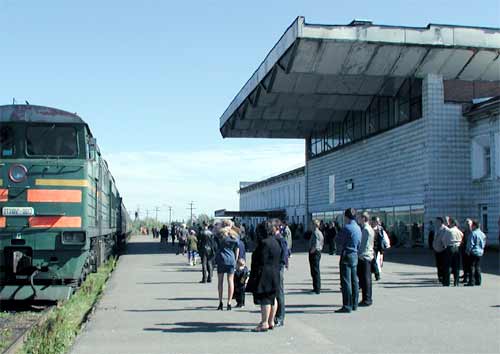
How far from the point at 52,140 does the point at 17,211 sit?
1727mm

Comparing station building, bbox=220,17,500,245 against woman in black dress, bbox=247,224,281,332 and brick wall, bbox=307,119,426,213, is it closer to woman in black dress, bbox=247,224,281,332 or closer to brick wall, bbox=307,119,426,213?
brick wall, bbox=307,119,426,213

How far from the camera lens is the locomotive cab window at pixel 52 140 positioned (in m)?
13.9

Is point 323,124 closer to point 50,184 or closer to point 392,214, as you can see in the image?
point 392,214

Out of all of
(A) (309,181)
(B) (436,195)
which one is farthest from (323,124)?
(B) (436,195)

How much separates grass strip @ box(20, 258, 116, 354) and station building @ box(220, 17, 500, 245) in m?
18.8

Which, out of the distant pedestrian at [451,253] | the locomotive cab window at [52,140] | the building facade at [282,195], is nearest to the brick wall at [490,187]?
the distant pedestrian at [451,253]

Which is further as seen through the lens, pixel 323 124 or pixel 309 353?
pixel 323 124

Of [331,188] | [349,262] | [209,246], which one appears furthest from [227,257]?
[331,188]

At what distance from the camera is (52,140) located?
14008 mm

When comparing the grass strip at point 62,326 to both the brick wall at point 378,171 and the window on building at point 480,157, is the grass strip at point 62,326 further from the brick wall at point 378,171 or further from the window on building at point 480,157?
the brick wall at point 378,171

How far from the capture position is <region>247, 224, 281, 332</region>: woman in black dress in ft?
32.2

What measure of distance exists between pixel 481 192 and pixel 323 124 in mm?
18273

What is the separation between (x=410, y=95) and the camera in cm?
3656

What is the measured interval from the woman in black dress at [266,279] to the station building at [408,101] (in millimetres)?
21731
